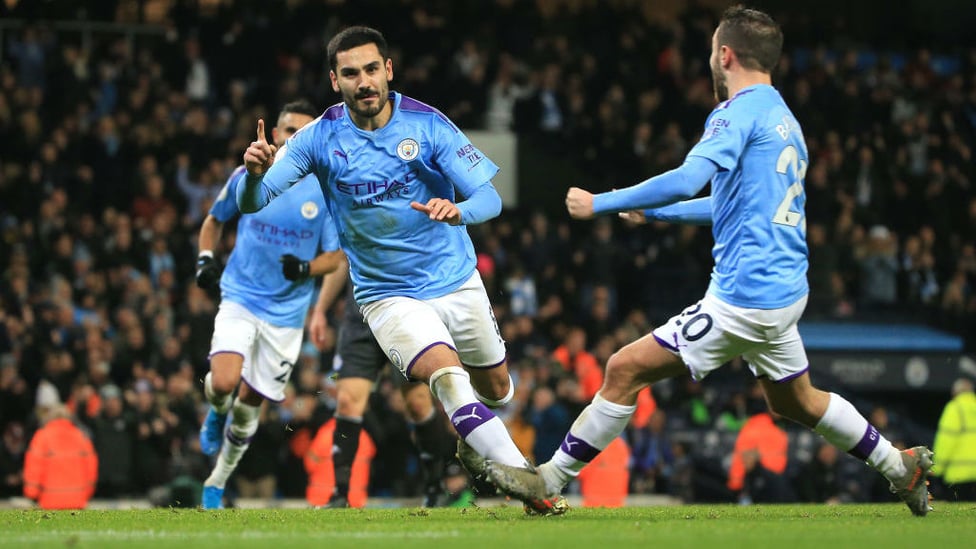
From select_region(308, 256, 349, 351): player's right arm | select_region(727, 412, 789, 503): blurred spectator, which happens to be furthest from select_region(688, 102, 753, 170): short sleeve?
select_region(727, 412, 789, 503): blurred spectator

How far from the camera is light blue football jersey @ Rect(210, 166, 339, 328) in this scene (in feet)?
34.2

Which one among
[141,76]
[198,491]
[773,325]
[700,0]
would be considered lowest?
[198,491]

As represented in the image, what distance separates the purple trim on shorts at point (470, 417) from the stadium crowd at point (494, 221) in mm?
8296

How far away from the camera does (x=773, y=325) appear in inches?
279

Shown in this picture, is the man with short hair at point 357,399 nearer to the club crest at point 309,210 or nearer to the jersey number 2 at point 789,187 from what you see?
the club crest at point 309,210

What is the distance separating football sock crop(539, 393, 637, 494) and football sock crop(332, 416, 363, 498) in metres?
3.34

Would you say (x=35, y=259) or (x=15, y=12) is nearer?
(x=35, y=259)

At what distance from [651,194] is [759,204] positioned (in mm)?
666

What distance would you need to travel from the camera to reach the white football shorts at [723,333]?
7070 millimetres

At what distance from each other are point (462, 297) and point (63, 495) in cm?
786

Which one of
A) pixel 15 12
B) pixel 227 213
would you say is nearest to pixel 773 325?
pixel 227 213

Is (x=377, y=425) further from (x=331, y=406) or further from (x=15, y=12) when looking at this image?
(x=15, y=12)

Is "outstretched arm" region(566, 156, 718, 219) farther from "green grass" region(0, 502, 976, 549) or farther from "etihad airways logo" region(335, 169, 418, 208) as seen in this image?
"green grass" region(0, 502, 976, 549)

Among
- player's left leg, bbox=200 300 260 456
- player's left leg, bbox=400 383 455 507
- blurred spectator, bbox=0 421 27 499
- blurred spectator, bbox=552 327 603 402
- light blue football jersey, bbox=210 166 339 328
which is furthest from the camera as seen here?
blurred spectator, bbox=552 327 603 402
